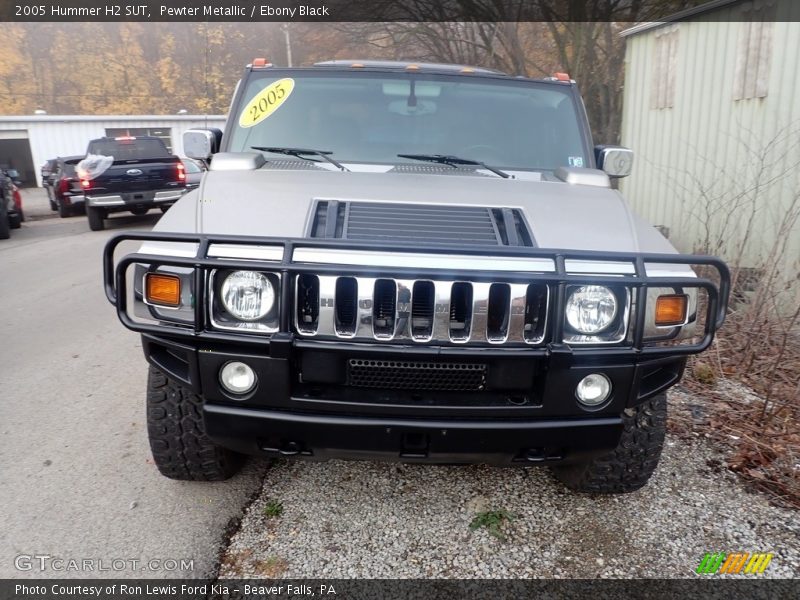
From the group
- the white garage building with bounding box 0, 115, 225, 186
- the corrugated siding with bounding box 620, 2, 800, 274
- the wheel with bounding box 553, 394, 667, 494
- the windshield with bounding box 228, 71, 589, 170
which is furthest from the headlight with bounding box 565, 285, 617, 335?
the white garage building with bounding box 0, 115, 225, 186

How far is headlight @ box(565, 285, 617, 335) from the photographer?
2.12 meters

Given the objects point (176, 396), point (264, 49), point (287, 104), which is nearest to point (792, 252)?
point (287, 104)

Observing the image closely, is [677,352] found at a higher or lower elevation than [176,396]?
higher

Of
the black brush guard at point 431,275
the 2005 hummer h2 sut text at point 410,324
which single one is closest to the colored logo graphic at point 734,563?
the 2005 hummer h2 sut text at point 410,324

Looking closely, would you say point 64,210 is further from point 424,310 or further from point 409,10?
point 424,310

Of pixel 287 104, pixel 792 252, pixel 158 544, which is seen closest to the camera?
pixel 158 544

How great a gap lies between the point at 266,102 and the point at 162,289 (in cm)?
168

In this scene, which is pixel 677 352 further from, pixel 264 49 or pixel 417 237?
pixel 264 49

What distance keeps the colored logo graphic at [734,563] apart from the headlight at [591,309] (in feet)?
3.74

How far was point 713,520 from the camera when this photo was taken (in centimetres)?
265

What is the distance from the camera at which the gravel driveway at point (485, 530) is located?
2357 mm

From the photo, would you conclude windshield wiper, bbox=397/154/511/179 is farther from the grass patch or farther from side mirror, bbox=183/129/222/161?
the grass patch

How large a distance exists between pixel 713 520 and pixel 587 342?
1260 mm

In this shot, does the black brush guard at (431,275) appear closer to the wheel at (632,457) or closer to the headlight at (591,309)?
the headlight at (591,309)
